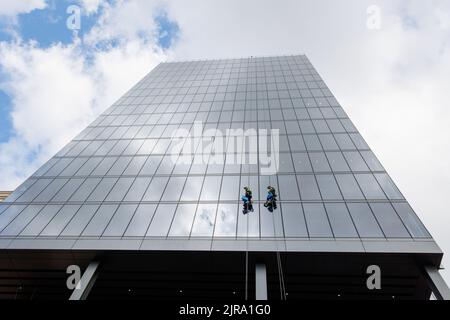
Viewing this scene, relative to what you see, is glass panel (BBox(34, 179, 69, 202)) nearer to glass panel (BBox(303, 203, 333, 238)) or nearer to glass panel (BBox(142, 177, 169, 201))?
glass panel (BBox(142, 177, 169, 201))

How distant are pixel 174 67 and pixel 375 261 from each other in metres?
38.3

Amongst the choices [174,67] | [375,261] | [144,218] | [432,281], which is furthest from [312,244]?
[174,67]

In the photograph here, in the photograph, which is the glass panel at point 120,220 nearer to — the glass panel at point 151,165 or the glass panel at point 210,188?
the glass panel at point 151,165

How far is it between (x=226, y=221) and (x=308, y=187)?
580cm

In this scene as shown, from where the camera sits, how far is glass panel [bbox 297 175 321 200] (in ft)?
56.2

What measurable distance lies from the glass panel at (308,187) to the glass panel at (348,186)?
5.09ft

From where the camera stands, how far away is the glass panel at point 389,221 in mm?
14279

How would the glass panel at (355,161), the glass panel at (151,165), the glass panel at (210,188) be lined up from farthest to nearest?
the glass panel at (151,165), the glass panel at (355,161), the glass panel at (210,188)

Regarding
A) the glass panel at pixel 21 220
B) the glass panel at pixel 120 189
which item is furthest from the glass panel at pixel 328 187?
the glass panel at pixel 21 220

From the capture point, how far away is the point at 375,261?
13.8 m

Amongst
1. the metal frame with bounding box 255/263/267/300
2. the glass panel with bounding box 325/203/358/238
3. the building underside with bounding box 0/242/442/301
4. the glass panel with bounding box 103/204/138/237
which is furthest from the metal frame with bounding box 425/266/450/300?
the glass panel with bounding box 103/204/138/237

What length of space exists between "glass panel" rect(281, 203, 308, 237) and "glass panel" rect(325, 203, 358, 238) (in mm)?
1522

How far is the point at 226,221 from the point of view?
1608 cm
